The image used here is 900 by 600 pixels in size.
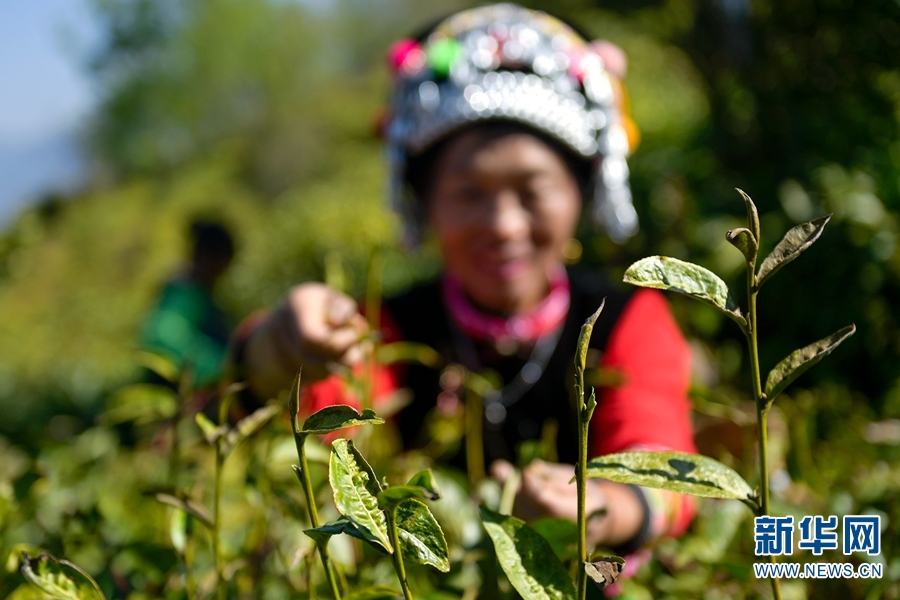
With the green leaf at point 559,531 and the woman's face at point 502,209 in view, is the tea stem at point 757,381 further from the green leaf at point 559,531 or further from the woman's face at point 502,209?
the woman's face at point 502,209

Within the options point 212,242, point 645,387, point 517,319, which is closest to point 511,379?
point 517,319

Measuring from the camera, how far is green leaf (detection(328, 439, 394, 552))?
0.24m

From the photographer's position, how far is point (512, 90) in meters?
0.92

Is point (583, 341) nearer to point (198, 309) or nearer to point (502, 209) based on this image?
point (502, 209)

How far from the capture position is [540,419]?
963mm

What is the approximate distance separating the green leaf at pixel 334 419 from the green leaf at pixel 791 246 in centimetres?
13

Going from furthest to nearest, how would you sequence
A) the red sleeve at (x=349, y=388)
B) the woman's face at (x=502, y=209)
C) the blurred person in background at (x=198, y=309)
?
the blurred person in background at (x=198, y=309)
the woman's face at (x=502, y=209)
the red sleeve at (x=349, y=388)

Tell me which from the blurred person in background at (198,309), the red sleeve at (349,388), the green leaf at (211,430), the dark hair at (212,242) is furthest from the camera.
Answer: the dark hair at (212,242)

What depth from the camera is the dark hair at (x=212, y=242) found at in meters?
2.95

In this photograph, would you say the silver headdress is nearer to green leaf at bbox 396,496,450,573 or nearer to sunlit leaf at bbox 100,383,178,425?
sunlit leaf at bbox 100,383,178,425

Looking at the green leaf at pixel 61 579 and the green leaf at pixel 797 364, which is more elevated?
the green leaf at pixel 797 364

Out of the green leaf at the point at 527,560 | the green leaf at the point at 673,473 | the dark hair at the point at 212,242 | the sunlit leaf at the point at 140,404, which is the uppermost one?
the green leaf at the point at 673,473

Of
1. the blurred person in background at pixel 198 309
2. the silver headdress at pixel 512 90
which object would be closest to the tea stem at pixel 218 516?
the silver headdress at pixel 512 90

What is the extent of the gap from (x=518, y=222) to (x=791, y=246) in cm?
59
